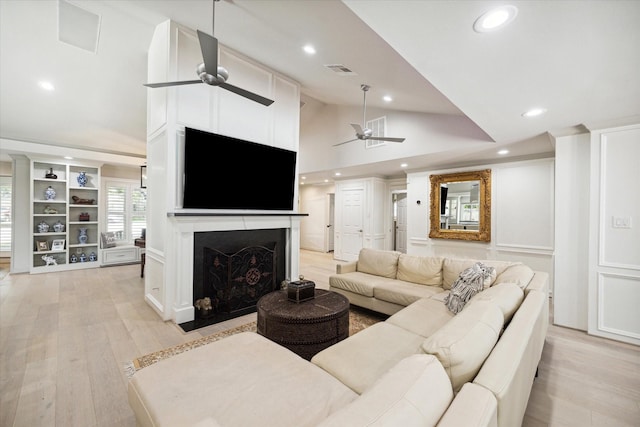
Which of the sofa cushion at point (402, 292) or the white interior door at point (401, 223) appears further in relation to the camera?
the white interior door at point (401, 223)

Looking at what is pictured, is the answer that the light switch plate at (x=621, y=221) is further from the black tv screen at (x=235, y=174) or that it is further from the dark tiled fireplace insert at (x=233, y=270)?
the dark tiled fireplace insert at (x=233, y=270)

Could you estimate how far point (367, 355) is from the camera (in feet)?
5.54

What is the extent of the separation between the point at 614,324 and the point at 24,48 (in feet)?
24.3

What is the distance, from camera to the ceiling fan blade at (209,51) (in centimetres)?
196

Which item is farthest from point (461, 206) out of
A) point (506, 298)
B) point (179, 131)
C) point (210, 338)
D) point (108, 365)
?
point (108, 365)

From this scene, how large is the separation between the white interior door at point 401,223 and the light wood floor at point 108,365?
4.65 metres

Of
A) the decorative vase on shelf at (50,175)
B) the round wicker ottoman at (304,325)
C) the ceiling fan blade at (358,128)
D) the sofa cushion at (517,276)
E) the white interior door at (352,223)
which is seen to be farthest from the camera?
the white interior door at (352,223)

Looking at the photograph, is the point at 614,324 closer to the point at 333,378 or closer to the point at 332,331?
the point at 332,331

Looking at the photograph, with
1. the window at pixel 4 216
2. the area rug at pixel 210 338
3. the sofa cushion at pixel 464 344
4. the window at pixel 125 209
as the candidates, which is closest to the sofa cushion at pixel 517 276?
the sofa cushion at pixel 464 344

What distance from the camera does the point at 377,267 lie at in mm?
3805

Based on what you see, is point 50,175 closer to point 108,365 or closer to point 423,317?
point 108,365

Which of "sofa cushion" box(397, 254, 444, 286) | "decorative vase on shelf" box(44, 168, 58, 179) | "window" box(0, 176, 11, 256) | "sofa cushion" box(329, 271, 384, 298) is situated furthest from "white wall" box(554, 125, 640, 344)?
"window" box(0, 176, 11, 256)

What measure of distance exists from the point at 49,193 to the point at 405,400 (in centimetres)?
780

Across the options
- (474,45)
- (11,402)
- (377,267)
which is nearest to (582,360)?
(377,267)
